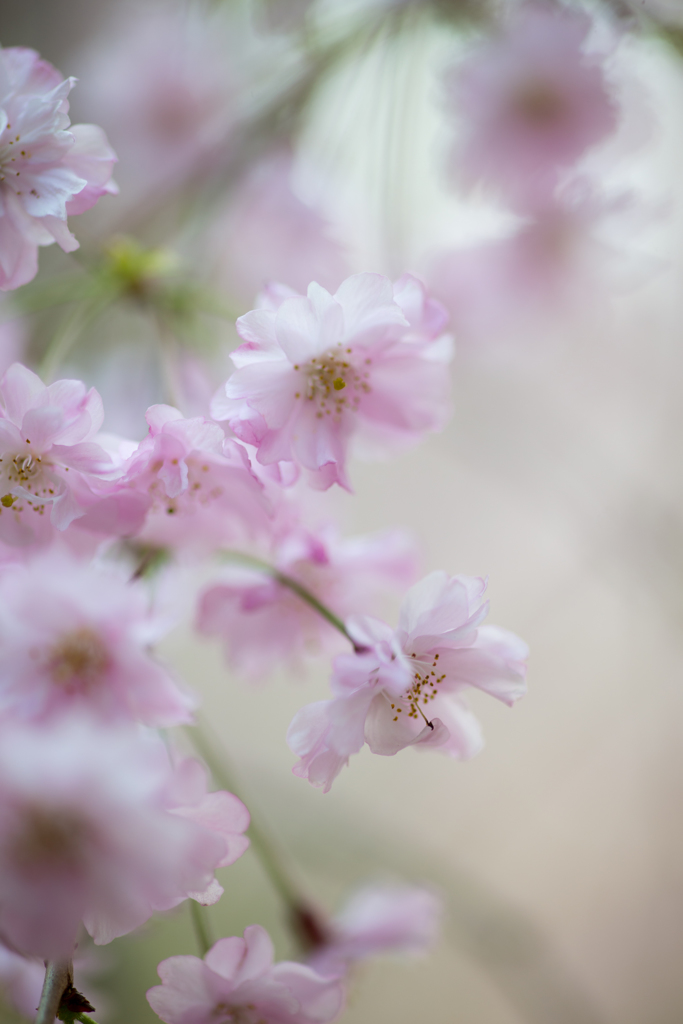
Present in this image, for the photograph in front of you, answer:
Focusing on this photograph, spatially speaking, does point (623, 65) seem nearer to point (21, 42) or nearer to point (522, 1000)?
point (21, 42)

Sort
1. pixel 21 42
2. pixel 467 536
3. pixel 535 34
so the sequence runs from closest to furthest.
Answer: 1. pixel 535 34
2. pixel 21 42
3. pixel 467 536

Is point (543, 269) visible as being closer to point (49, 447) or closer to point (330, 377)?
point (330, 377)

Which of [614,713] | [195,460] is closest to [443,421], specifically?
[195,460]

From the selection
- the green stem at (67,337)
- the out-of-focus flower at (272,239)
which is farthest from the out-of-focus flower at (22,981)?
the out-of-focus flower at (272,239)

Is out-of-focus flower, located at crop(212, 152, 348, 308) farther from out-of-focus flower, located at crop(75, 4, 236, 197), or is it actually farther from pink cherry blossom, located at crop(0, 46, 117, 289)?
pink cherry blossom, located at crop(0, 46, 117, 289)

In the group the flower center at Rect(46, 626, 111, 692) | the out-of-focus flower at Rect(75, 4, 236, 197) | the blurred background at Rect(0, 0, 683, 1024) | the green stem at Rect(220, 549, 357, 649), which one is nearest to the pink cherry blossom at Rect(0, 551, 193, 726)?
the flower center at Rect(46, 626, 111, 692)

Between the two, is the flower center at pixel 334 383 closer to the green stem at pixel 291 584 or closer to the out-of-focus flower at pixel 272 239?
the green stem at pixel 291 584

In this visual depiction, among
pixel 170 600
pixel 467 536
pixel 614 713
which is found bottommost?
pixel 170 600

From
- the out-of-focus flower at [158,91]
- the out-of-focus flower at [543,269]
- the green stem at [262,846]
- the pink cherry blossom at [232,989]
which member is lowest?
the pink cherry blossom at [232,989]
